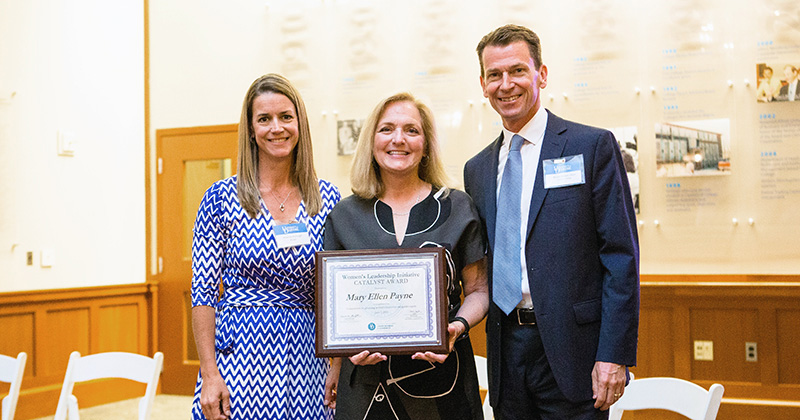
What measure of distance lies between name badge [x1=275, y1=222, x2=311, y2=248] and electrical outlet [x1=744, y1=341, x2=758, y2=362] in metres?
3.53

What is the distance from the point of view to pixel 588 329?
2.00m

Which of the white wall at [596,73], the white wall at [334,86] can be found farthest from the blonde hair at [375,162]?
the white wall at [334,86]

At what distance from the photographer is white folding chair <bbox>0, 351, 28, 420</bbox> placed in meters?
2.63

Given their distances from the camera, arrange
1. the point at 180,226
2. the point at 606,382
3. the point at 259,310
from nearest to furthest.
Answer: the point at 606,382, the point at 259,310, the point at 180,226

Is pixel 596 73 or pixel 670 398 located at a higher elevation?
pixel 596 73

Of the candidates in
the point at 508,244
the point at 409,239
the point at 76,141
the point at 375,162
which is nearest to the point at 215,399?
the point at 409,239

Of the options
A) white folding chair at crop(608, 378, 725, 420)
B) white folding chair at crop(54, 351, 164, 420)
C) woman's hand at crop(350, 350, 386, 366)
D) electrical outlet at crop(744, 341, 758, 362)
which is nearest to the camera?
woman's hand at crop(350, 350, 386, 366)

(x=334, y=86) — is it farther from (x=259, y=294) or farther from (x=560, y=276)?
(x=560, y=276)

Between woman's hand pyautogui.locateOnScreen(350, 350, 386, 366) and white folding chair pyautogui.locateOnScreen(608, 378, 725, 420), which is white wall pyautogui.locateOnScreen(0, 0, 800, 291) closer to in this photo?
white folding chair pyautogui.locateOnScreen(608, 378, 725, 420)

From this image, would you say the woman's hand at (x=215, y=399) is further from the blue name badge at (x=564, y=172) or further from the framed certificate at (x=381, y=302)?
the blue name badge at (x=564, y=172)

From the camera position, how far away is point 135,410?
5539 millimetres

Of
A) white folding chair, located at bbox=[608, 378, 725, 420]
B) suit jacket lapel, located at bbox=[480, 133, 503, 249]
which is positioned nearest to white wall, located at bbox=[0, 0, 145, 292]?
suit jacket lapel, located at bbox=[480, 133, 503, 249]

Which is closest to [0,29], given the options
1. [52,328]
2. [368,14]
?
[52,328]

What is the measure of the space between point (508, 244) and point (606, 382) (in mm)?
470
